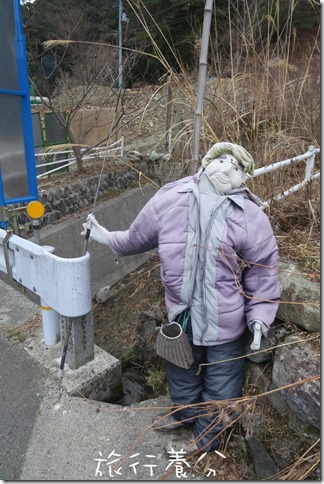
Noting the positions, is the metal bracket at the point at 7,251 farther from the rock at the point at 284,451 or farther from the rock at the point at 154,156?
the rock at the point at 154,156

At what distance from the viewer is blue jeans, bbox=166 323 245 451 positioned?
1922 millimetres

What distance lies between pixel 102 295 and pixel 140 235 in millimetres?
3937

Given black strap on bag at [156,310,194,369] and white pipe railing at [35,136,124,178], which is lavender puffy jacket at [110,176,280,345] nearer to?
black strap on bag at [156,310,194,369]

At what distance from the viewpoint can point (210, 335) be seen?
73.5 inches

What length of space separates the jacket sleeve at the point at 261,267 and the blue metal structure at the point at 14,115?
5.20ft

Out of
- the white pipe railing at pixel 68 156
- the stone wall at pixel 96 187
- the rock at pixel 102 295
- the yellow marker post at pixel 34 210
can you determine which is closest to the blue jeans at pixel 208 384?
the yellow marker post at pixel 34 210

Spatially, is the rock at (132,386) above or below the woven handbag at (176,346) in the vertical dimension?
below

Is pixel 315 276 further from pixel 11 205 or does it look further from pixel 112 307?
pixel 112 307

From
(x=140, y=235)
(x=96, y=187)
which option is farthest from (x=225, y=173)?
(x=96, y=187)

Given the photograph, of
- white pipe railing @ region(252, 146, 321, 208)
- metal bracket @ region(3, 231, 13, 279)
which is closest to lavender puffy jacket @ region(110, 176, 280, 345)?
white pipe railing @ region(252, 146, 321, 208)

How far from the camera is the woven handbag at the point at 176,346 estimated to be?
6.24 feet

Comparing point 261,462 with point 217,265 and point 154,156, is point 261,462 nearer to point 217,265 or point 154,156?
point 217,265

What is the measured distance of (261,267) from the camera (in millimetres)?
1821

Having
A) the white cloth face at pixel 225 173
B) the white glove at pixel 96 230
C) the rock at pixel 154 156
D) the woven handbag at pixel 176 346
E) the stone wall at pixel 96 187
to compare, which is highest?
the white cloth face at pixel 225 173
